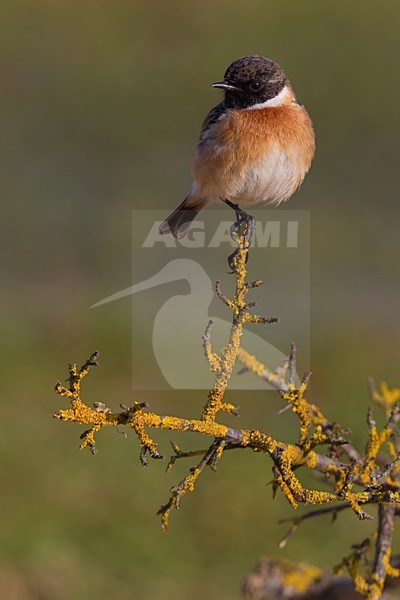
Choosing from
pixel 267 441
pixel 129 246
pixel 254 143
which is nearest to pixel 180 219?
pixel 254 143

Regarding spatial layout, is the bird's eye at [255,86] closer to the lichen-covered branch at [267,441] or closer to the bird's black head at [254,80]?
the bird's black head at [254,80]

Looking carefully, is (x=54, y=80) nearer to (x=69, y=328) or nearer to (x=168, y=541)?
(x=69, y=328)

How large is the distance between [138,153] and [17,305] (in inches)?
230

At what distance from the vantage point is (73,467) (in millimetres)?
7125

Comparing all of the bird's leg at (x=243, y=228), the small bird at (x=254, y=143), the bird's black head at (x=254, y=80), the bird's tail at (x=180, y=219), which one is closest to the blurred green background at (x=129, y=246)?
the bird's tail at (x=180, y=219)

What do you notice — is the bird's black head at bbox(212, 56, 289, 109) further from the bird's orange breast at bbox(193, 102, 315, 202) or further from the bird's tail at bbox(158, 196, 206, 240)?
the bird's tail at bbox(158, 196, 206, 240)

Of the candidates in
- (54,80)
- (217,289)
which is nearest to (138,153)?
(54,80)

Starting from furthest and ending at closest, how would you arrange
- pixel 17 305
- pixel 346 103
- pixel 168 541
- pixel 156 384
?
pixel 346 103 < pixel 17 305 < pixel 156 384 < pixel 168 541

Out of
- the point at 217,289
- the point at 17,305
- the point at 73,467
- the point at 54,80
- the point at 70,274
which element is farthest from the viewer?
the point at 54,80

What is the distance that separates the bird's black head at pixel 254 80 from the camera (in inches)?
191

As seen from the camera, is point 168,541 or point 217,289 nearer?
point 217,289

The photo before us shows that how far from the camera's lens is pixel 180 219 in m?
5.41

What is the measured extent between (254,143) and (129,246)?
26.3 ft

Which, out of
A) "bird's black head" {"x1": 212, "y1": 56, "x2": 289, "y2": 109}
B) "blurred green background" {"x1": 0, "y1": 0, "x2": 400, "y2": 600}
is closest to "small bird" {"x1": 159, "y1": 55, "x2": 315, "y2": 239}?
"bird's black head" {"x1": 212, "y1": 56, "x2": 289, "y2": 109}
